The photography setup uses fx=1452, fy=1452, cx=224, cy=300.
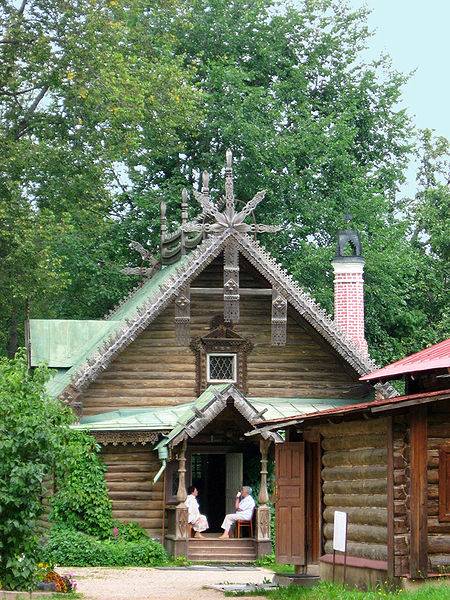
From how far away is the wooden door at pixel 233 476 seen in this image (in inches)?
1372

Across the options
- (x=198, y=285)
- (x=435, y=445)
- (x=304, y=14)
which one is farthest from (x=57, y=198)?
(x=435, y=445)

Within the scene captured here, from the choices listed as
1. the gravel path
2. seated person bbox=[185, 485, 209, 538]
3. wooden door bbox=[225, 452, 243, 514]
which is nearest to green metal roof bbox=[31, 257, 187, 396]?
wooden door bbox=[225, 452, 243, 514]

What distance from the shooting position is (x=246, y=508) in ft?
108

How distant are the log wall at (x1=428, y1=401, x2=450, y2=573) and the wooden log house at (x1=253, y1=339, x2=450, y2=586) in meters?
0.01

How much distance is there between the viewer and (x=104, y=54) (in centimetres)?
3878

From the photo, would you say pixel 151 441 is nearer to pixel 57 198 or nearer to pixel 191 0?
pixel 57 198

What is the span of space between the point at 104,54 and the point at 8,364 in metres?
17.7

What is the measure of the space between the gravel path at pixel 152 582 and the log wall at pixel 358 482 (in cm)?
206

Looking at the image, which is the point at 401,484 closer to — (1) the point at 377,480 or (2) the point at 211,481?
(1) the point at 377,480

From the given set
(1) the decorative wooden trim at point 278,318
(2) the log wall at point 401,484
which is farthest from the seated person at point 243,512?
(2) the log wall at point 401,484

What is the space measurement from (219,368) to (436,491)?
15316 millimetres

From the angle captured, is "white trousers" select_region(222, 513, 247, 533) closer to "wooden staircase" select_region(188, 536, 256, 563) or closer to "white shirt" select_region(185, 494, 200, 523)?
"wooden staircase" select_region(188, 536, 256, 563)

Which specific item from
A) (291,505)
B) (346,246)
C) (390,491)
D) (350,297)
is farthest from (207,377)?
(390,491)

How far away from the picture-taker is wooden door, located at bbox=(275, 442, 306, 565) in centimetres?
2547
